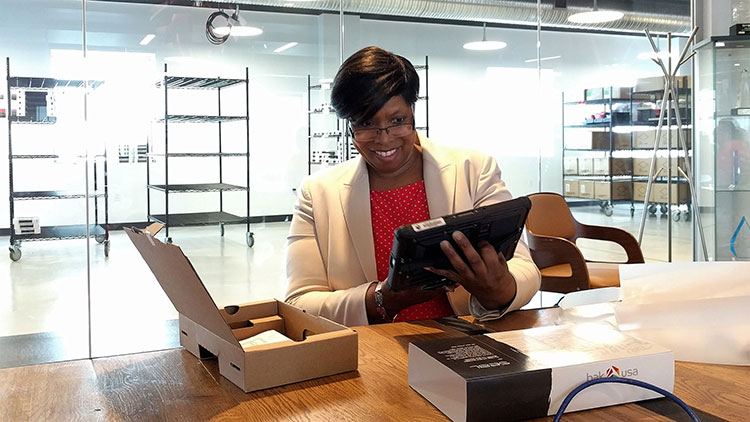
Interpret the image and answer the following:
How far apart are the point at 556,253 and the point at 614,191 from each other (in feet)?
7.98

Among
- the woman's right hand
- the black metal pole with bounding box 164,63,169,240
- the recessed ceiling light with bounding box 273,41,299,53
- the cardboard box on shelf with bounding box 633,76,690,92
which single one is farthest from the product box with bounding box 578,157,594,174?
the woman's right hand

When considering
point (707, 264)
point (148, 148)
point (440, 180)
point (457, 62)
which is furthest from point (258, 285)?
point (707, 264)

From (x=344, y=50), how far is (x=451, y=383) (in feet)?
14.5

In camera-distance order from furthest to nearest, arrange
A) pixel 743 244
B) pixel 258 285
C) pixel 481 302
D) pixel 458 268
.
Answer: pixel 743 244 < pixel 258 285 < pixel 481 302 < pixel 458 268

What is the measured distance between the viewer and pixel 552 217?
176 inches

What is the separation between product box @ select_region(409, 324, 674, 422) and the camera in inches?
36.5

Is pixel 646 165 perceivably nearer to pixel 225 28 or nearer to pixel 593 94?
pixel 593 94

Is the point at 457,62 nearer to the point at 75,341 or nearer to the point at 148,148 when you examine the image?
the point at 148,148

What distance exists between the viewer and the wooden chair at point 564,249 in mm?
3805

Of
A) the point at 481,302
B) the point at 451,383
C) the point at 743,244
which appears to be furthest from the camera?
the point at 743,244

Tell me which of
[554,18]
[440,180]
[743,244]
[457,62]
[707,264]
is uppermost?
[554,18]

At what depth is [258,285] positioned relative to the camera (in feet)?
16.2

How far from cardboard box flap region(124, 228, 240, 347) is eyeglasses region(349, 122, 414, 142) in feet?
2.39

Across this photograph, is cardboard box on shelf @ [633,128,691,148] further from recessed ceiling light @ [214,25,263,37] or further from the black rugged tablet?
the black rugged tablet
